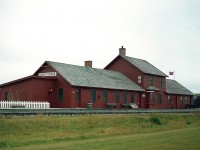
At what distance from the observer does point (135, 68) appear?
2159 inches

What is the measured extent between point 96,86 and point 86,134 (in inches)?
657

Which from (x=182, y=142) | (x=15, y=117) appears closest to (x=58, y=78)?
(x=15, y=117)

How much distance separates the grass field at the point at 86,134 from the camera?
69.1ft

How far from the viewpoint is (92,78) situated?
148 ft

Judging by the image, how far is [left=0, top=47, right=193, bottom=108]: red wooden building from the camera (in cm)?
4069

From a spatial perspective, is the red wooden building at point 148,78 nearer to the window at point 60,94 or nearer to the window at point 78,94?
the window at point 78,94

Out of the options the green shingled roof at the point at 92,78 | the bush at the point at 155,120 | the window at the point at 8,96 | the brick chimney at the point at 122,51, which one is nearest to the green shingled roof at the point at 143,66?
the brick chimney at the point at 122,51

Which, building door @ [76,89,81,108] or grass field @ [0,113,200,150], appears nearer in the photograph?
grass field @ [0,113,200,150]

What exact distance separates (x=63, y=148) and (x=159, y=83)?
133 feet

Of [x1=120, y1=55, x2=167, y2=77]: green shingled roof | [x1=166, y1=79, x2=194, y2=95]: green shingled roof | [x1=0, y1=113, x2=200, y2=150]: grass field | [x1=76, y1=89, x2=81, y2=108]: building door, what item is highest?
[x1=120, y1=55, x2=167, y2=77]: green shingled roof

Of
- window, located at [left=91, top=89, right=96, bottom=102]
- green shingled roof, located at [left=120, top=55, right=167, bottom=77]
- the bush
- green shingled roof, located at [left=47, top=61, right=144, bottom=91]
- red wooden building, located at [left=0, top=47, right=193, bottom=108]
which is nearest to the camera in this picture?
the bush

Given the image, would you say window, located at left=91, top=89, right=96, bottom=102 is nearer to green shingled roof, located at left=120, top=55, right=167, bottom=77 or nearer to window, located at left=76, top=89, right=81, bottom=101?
window, located at left=76, top=89, right=81, bottom=101

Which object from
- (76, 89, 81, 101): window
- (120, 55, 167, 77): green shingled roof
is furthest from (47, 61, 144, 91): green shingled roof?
(120, 55, 167, 77): green shingled roof

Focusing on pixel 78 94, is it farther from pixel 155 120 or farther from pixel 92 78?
pixel 155 120
